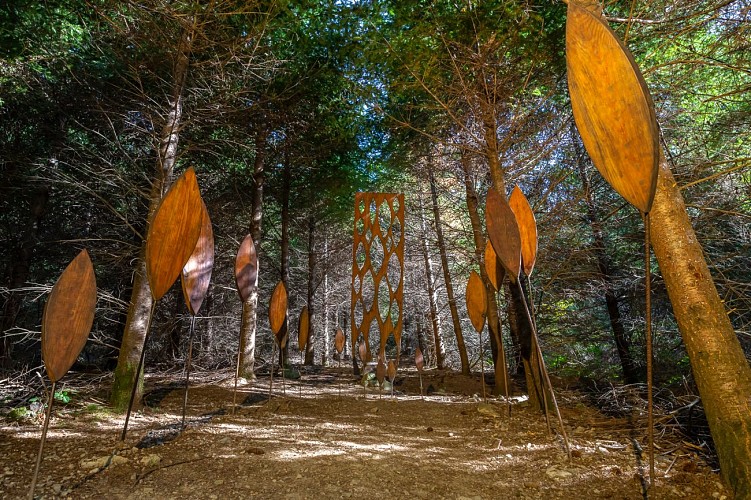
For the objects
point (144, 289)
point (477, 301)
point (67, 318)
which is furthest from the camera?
point (144, 289)

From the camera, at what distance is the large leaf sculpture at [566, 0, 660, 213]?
4.45 ft

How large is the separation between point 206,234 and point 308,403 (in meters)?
2.88

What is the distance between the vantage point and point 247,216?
27.6 feet

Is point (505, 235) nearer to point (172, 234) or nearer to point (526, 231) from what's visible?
point (526, 231)

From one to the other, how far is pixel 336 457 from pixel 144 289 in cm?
275

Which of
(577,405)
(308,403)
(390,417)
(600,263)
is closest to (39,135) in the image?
(308,403)

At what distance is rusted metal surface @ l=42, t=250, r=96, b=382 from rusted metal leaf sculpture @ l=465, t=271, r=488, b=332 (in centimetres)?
300

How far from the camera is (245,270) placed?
3574 millimetres

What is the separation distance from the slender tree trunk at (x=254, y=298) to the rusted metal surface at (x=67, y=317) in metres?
4.16

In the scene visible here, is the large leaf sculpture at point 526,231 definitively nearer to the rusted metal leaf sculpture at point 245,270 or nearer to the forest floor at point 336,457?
the forest floor at point 336,457

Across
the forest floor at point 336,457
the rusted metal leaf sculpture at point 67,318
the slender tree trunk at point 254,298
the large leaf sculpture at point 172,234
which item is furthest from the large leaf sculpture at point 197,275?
the slender tree trunk at point 254,298

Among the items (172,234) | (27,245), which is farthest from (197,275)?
(27,245)

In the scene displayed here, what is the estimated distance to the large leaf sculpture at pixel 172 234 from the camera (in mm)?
2197

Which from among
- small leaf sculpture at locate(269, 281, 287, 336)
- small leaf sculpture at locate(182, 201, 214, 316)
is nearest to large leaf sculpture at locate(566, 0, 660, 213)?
small leaf sculpture at locate(182, 201, 214, 316)
